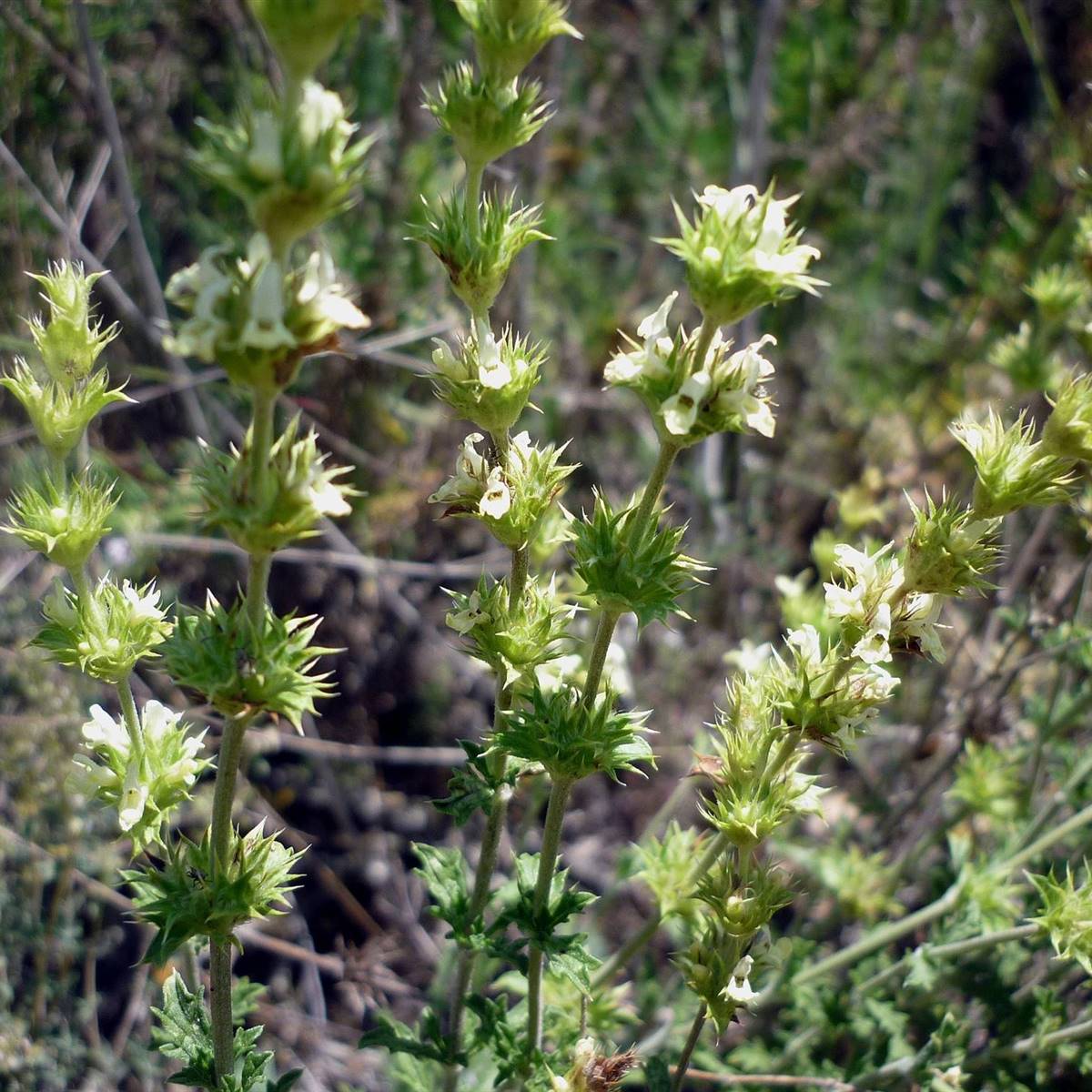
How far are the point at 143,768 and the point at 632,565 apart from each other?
105 cm

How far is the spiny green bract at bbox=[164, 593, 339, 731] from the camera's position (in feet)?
5.23

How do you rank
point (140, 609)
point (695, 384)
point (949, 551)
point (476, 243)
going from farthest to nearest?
point (140, 609)
point (949, 551)
point (476, 243)
point (695, 384)

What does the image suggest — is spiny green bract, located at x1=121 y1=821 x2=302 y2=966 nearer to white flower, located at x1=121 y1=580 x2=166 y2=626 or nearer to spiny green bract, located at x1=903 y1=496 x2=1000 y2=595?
white flower, located at x1=121 y1=580 x2=166 y2=626

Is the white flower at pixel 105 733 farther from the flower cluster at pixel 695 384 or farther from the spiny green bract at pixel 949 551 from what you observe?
the spiny green bract at pixel 949 551

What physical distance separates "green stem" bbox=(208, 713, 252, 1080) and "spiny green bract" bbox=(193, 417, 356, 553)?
343mm

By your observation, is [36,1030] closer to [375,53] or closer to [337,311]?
[337,311]

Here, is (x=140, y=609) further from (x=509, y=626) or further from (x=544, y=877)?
(x=544, y=877)

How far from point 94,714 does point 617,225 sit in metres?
4.59

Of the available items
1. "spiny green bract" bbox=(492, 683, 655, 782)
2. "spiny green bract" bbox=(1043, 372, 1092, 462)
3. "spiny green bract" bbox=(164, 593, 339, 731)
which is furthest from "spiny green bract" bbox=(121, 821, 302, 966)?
"spiny green bract" bbox=(1043, 372, 1092, 462)

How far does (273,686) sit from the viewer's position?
5.32 ft

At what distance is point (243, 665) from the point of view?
5.24ft

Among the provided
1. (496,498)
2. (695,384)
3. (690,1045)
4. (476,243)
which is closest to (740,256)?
(695,384)

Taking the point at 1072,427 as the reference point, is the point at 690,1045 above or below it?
below

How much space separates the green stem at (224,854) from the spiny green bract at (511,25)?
1191 millimetres
